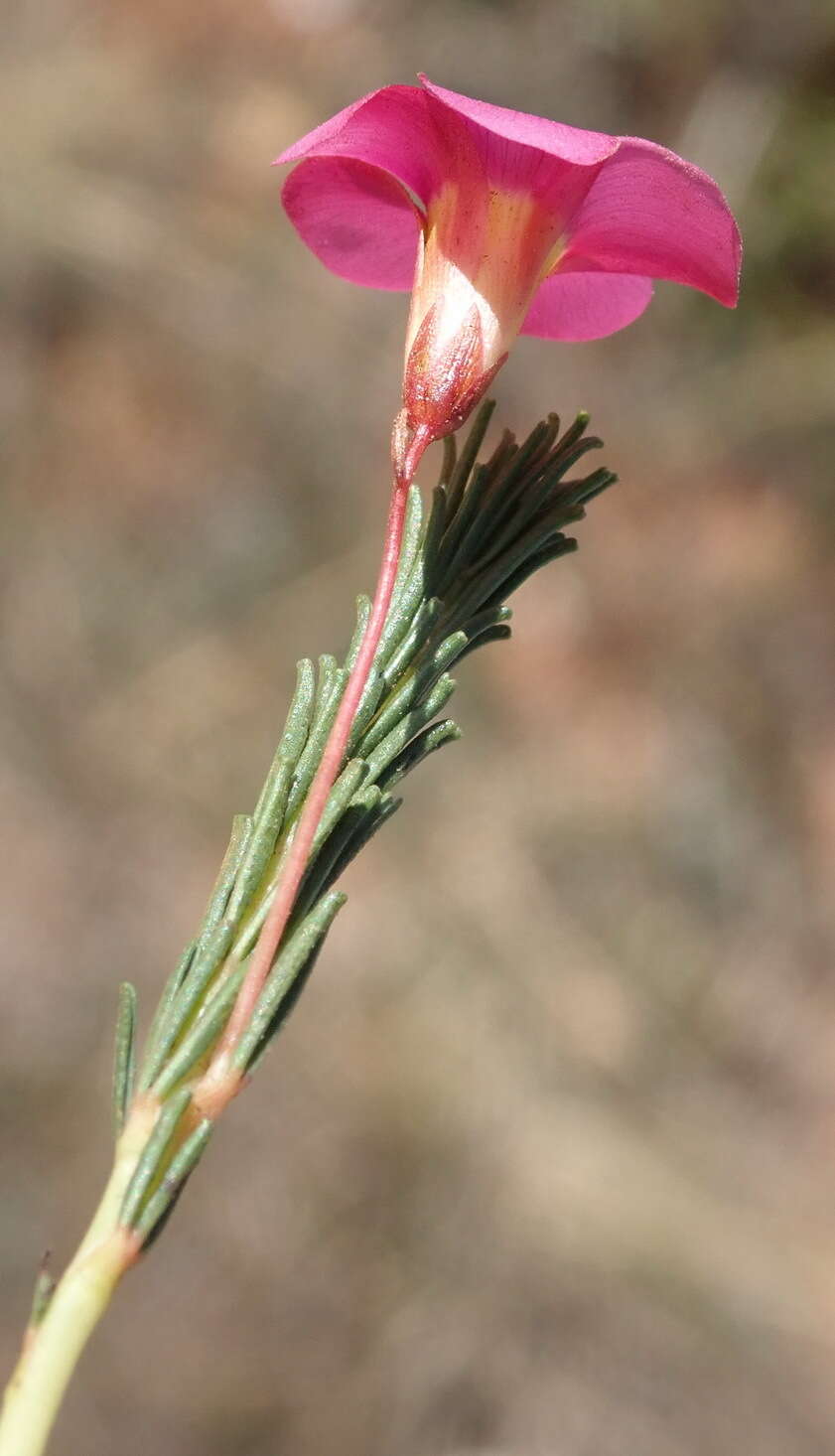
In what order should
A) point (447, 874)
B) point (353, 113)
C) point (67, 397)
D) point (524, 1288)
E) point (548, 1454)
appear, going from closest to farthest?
1. point (353, 113)
2. point (548, 1454)
3. point (524, 1288)
4. point (447, 874)
5. point (67, 397)

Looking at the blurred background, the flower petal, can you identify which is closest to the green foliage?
the flower petal

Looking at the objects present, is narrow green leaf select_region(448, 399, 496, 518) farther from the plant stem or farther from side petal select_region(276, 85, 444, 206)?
the plant stem

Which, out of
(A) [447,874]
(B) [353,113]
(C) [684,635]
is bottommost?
(B) [353,113]

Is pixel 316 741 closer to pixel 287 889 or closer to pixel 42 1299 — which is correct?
pixel 287 889

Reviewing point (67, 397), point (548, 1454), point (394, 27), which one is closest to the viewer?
point (548, 1454)

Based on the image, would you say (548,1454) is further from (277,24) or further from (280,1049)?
(277,24)

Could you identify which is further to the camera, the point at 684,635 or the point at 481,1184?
the point at 684,635

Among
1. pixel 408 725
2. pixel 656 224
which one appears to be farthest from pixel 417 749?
pixel 656 224

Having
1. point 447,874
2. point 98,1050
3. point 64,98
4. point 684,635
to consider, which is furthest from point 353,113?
point 64,98

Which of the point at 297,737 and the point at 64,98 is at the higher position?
the point at 64,98
